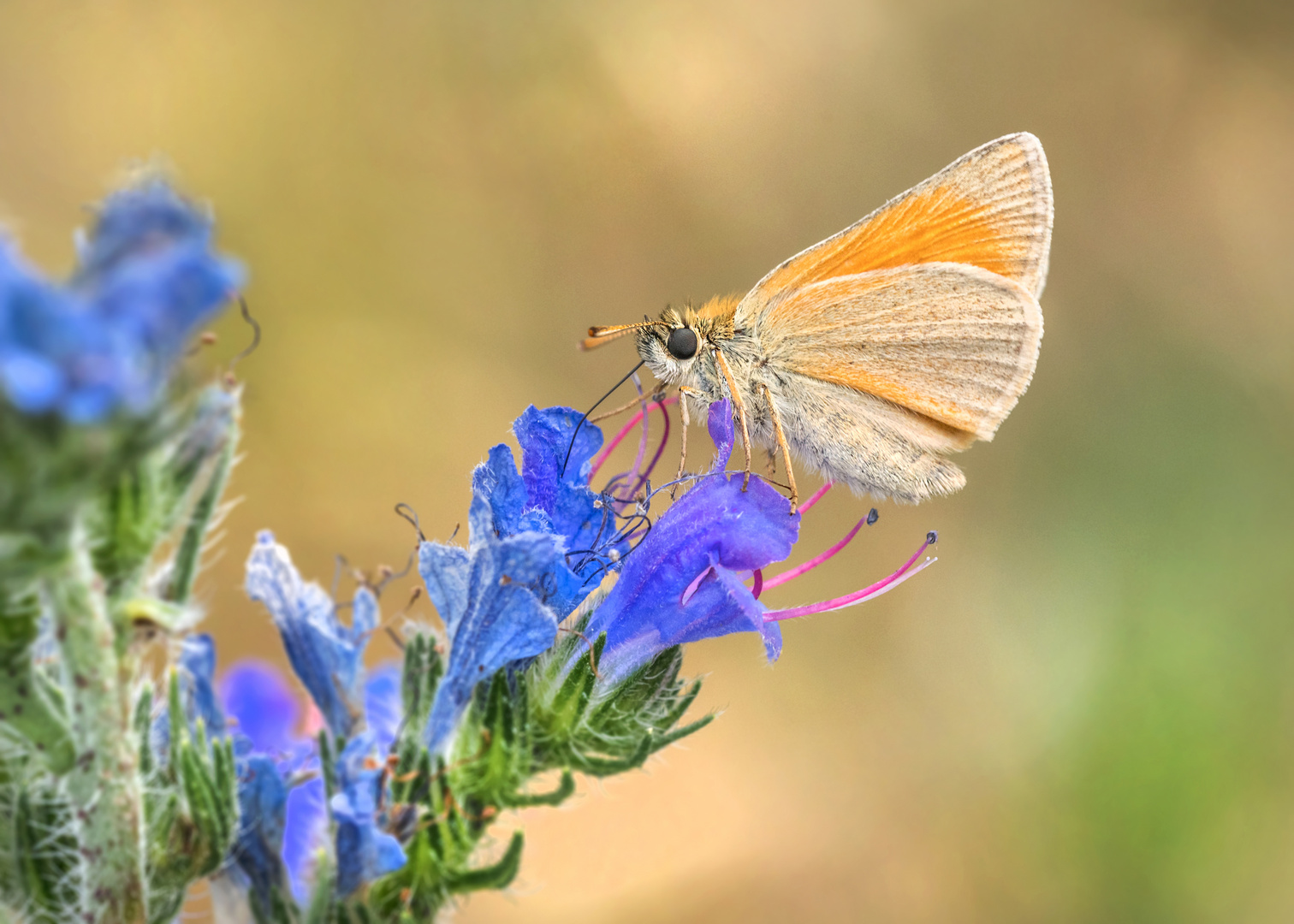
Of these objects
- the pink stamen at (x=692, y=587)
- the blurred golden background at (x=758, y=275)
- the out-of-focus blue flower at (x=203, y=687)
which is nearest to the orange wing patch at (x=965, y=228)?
the pink stamen at (x=692, y=587)

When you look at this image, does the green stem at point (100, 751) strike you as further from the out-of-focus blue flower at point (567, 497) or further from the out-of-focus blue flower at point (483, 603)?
the out-of-focus blue flower at point (567, 497)

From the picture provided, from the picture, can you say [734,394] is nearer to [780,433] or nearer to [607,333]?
[780,433]

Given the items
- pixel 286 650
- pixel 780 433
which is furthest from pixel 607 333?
pixel 286 650

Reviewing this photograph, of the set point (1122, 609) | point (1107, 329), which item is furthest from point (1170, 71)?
point (1122, 609)

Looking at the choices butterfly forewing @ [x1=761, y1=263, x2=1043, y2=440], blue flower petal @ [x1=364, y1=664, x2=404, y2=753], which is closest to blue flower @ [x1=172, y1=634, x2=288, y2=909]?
blue flower petal @ [x1=364, y1=664, x2=404, y2=753]

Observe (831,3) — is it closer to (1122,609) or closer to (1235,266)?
(1235,266)
